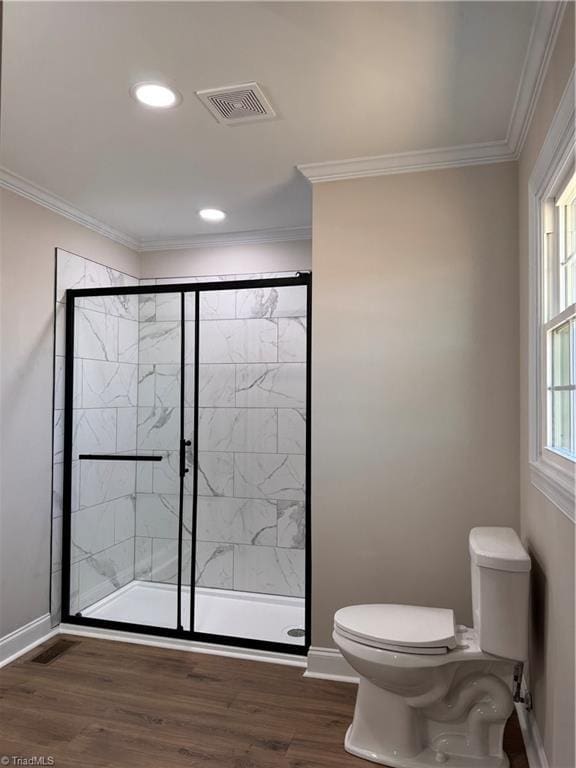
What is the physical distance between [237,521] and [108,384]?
44.2 inches

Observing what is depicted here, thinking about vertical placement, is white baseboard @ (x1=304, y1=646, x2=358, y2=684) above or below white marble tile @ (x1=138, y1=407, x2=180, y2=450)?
below

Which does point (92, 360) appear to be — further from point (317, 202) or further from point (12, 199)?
point (317, 202)

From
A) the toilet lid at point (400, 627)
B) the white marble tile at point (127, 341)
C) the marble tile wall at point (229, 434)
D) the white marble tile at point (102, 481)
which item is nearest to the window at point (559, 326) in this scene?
the toilet lid at point (400, 627)

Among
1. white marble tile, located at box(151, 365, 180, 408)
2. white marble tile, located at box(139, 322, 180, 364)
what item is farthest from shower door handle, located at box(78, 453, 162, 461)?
white marble tile, located at box(139, 322, 180, 364)

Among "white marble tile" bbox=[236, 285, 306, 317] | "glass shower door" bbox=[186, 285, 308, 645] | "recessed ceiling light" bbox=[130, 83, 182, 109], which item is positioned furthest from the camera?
"glass shower door" bbox=[186, 285, 308, 645]

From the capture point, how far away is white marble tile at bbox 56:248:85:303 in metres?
3.33

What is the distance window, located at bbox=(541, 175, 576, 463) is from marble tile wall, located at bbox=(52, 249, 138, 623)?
219cm

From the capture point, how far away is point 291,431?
3.34 meters

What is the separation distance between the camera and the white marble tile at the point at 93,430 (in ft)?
11.0

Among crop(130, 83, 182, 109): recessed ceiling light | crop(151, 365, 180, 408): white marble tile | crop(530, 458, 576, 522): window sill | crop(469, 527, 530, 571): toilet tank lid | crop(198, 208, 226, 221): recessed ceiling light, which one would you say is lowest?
crop(469, 527, 530, 571): toilet tank lid

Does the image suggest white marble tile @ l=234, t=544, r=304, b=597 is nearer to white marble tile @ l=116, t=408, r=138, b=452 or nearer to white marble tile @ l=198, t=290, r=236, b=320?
white marble tile @ l=116, t=408, r=138, b=452

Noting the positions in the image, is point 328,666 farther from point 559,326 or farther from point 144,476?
point 559,326

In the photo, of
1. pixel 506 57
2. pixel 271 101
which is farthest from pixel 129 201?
pixel 506 57

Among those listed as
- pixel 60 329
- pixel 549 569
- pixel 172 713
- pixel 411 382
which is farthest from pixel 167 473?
pixel 549 569
